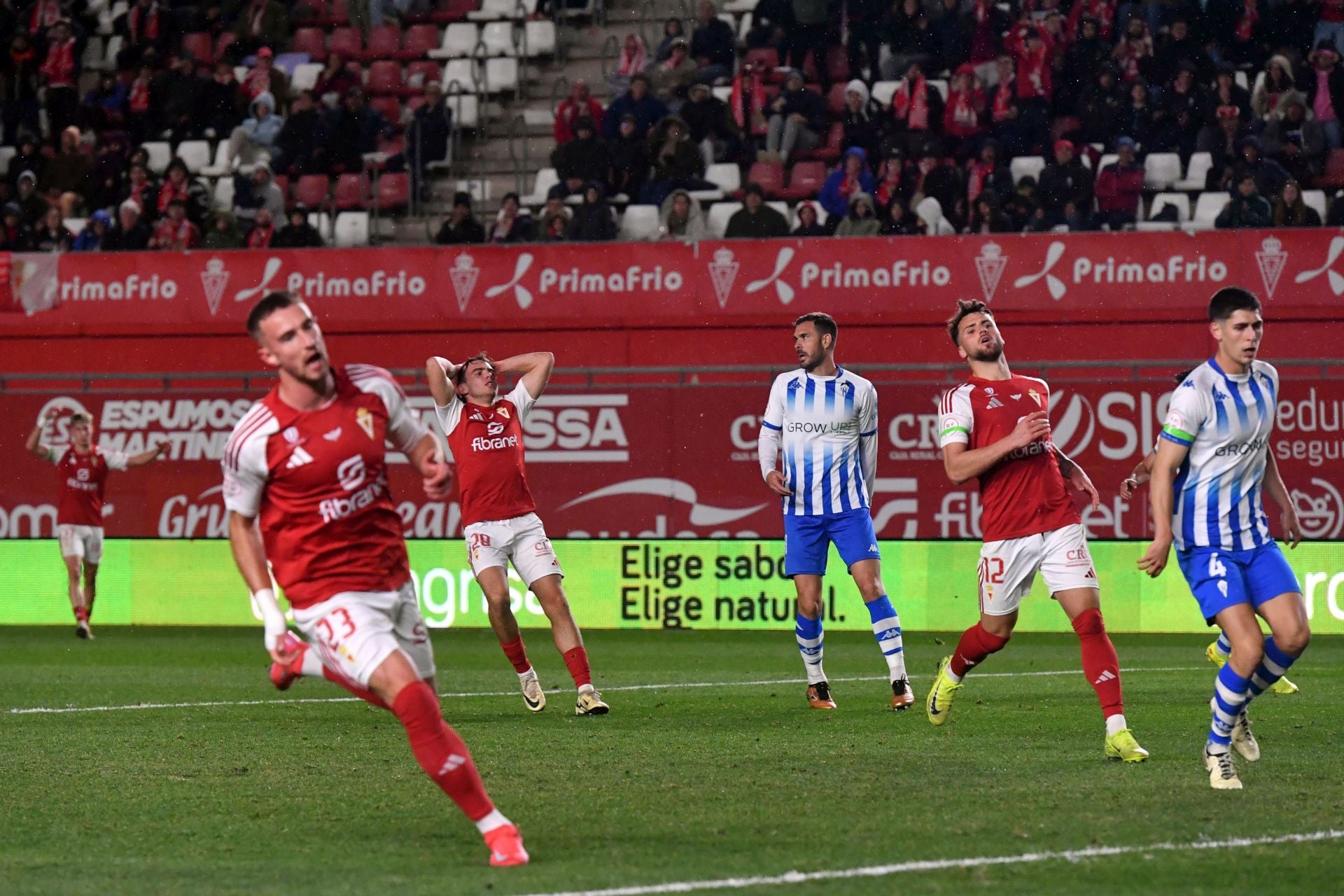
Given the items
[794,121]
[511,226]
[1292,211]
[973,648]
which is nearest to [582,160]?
[511,226]

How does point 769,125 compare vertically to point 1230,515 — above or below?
above

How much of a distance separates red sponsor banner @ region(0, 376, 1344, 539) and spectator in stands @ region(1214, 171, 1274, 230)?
6.83ft

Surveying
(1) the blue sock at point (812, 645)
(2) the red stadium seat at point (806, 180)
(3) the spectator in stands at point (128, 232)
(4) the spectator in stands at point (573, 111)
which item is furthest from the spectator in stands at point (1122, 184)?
(3) the spectator in stands at point (128, 232)

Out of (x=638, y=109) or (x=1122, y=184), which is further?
(x=638, y=109)

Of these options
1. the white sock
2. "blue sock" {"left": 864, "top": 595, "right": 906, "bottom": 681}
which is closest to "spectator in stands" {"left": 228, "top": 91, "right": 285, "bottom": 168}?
"blue sock" {"left": 864, "top": 595, "right": 906, "bottom": 681}

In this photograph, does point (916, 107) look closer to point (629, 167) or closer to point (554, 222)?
point (629, 167)

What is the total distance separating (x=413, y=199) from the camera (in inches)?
981

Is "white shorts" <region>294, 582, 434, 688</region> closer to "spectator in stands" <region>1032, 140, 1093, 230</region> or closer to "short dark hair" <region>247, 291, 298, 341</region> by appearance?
"short dark hair" <region>247, 291, 298, 341</region>

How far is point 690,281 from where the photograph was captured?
70.1 ft

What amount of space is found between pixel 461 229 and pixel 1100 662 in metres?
14.8

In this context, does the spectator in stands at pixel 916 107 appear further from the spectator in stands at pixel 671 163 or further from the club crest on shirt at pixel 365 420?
the club crest on shirt at pixel 365 420

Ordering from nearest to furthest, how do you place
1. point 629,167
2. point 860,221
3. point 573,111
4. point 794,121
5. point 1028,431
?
1. point 1028,431
2. point 860,221
3. point 794,121
4. point 629,167
5. point 573,111

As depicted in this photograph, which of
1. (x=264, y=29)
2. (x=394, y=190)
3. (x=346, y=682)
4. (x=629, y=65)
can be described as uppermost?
(x=264, y=29)

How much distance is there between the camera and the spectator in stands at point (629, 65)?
82.6ft
